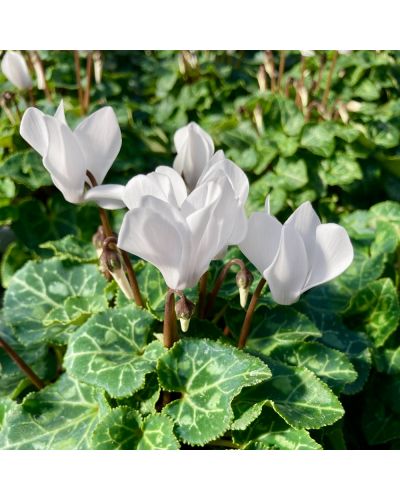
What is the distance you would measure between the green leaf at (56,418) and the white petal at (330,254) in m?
0.54

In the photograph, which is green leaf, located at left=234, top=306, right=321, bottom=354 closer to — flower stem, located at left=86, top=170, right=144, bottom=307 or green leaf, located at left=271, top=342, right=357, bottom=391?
green leaf, located at left=271, top=342, right=357, bottom=391

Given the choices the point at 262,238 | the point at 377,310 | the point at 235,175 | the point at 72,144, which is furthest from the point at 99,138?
the point at 377,310

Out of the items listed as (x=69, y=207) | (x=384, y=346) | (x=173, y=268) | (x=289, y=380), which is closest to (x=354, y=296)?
(x=384, y=346)

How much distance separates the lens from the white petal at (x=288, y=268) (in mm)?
1078

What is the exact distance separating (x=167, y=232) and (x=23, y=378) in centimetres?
87

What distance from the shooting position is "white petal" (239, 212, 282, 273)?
111 centimetres

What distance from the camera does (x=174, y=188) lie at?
1151mm

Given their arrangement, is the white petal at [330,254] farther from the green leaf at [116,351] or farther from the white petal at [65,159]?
the white petal at [65,159]

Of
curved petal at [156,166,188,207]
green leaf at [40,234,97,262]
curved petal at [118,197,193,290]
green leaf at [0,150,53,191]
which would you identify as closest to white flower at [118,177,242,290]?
curved petal at [118,197,193,290]

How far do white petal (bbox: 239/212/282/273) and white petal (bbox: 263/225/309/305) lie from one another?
4cm

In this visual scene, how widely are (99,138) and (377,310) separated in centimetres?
97

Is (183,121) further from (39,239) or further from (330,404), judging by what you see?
(330,404)

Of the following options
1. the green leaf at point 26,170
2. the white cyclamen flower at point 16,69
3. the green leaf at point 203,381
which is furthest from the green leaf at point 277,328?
the white cyclamen flower at point 16,69

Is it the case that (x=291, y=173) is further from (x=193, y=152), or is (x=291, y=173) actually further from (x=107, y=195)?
(x=107, y=195)
